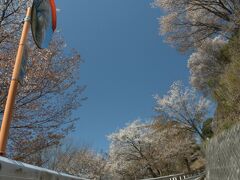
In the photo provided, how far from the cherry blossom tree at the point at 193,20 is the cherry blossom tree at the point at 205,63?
373cm

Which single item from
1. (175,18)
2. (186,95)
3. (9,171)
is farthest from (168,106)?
(9,171)

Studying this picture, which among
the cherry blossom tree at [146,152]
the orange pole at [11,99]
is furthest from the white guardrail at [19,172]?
the cherry blossom tree at [146,152]

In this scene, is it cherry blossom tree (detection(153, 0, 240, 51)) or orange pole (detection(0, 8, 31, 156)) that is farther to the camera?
cherry blossom tree (detection(153, 0, 240, 51))

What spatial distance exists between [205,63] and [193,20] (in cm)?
831

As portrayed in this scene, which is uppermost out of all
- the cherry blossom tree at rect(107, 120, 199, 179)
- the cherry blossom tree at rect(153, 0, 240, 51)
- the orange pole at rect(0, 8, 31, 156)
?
the cherry blossom tree at rect(153, 0, 240, 51)

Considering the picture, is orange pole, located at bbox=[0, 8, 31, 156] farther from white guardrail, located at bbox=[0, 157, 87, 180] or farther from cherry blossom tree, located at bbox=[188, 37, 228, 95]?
cherry blossom tree, located at bbox=[188, 37, 228, 95]

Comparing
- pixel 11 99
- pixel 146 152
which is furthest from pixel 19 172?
pixel 146 152

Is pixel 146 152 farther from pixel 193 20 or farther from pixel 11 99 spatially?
pixel 11 99

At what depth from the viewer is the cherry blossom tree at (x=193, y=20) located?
22.4 meters

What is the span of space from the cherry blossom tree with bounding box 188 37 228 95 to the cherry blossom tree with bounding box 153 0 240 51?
147 inches

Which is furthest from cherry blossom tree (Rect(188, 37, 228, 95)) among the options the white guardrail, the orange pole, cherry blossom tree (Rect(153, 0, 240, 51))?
the white guardrail

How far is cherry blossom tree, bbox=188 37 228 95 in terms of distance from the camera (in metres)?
29.3

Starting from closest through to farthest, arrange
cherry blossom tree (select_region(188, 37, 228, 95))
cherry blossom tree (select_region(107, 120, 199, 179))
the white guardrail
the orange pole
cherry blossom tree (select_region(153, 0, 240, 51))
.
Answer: the white guardrail → the orange pole → cherry blossom tree (select_region(153, 0, 240, 51)) → cherry blossom tree (select_region(188, 37, 228, 95)) → cherry blossom tree (select_region(107, 120, 199, 179))

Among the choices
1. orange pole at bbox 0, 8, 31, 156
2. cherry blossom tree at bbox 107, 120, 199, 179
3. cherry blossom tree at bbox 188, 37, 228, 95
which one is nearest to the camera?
orange pole at bbox 0, 8, 31, 156
